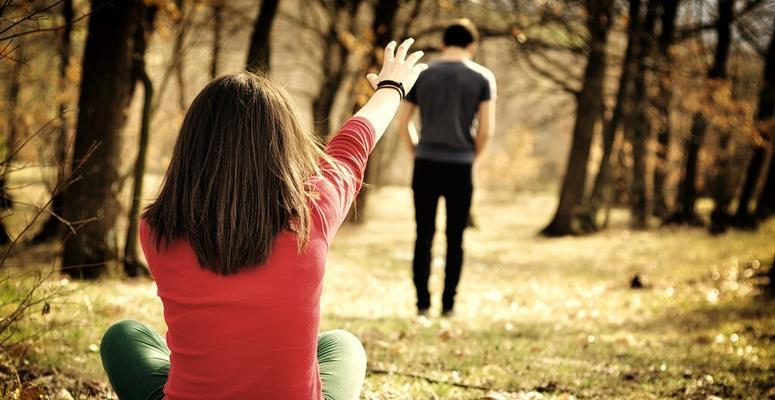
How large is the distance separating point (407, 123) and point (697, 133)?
550 inches

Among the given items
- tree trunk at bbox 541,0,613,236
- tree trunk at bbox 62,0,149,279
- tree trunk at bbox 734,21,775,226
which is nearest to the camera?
tree trunk at bbox 62,0,149,279

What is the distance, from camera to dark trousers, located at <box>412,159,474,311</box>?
4836 millimetres

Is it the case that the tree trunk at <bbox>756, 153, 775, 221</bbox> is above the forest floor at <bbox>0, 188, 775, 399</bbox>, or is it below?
above

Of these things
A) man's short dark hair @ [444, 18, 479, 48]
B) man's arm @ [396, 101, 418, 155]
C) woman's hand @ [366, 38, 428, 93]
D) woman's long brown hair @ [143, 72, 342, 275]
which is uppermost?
man's short dark hair @ [444, 18, 479, 48]

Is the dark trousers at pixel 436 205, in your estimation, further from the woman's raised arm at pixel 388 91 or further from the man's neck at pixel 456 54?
the woman's raised arm at pixel 388 91

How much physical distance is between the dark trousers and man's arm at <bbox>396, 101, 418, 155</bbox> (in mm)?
253

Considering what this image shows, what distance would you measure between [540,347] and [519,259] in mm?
7034

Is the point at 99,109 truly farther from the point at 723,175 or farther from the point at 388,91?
the point at 723,175

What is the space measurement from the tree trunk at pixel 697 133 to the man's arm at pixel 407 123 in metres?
11.3

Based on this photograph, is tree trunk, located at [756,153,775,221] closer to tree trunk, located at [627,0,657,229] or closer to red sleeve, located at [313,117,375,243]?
tree trunk, located at [627,0,657,229]

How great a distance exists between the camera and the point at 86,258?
21.5 feet

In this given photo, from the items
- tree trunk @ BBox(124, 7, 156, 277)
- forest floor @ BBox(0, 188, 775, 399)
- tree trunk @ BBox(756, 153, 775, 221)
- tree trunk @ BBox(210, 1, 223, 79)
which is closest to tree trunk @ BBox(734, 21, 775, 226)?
tree trunk @ BBox(756, 153, 775, 221)

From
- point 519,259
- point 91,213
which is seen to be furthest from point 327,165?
point 519,259

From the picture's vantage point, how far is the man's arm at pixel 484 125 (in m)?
4.86
